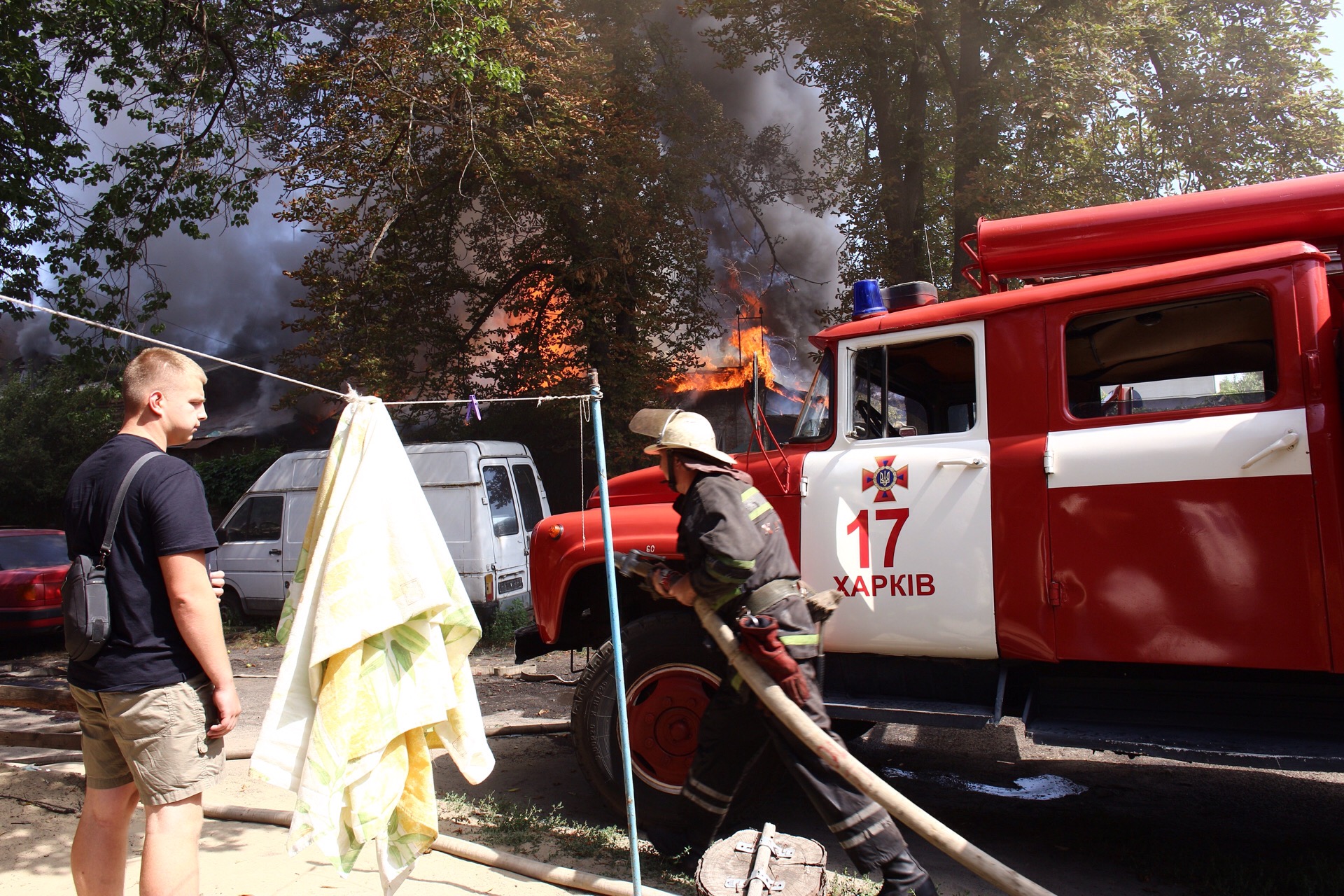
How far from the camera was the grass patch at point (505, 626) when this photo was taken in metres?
9.66

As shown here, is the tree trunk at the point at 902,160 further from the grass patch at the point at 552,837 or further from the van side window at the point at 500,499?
the grass patch at the point at 552,837

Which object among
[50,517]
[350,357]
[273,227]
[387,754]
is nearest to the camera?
[387,754]

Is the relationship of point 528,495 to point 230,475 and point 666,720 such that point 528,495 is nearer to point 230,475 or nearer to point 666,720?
point 666,720

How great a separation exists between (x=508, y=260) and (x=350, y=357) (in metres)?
4.24

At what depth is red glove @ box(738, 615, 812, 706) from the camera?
3.30 meters

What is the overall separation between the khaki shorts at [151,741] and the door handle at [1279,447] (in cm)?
388

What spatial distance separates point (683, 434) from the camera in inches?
144

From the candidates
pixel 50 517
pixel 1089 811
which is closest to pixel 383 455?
pixel 1089 811

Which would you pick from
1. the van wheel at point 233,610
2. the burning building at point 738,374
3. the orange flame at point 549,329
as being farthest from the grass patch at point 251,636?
the burning building at point 738,374

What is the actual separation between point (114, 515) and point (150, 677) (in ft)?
1.64

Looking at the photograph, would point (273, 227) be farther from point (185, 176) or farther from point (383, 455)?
point (383, 455)

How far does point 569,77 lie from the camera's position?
533 inches

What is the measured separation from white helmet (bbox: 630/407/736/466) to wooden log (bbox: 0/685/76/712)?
3.08 m

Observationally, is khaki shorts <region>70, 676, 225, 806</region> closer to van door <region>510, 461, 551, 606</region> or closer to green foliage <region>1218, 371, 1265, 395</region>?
green foliage <region>1218, 371, 1265, 395</region>
